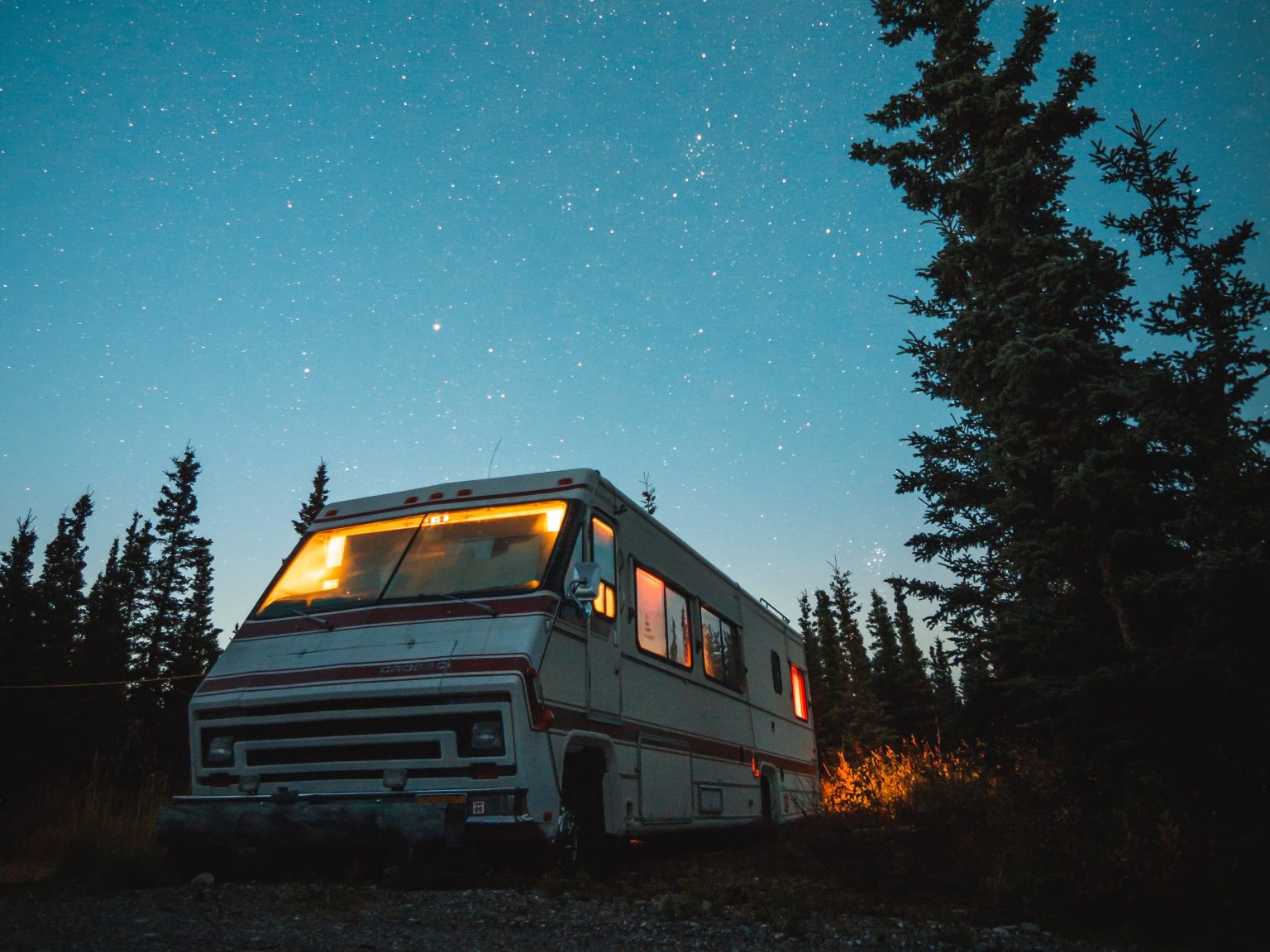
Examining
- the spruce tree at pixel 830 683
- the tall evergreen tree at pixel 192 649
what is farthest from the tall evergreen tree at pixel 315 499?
the spruce tree at pixel 830 683

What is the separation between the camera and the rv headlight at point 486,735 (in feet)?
17.9

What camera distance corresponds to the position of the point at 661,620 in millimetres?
8297

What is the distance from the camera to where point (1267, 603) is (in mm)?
6605

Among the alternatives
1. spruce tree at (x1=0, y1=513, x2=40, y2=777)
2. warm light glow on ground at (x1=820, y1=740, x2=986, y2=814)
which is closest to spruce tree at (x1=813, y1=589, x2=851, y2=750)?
warm light glow on ground at (x1=820, y1=740, x2=986, y2=814)

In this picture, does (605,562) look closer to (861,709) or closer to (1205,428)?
(1205,428)

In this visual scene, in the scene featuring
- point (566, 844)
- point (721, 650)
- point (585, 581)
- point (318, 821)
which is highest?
point (585, 581)

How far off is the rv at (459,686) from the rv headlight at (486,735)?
0.04 ft

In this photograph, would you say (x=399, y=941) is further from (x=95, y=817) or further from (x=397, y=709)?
(x=95, y=817)

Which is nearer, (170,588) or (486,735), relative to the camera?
(486,735)

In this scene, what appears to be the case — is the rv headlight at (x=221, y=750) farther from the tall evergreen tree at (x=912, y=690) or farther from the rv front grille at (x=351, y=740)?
the tall evergreen tree at (x=912, y=690)

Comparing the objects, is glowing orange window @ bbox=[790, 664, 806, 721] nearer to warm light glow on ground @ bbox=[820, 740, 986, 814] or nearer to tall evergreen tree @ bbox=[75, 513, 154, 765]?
warm light glow on ground @ bbox=[820, 740, 986, 814]

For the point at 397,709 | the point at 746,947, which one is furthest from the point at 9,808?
the point at 746,947

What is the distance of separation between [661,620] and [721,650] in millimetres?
1918

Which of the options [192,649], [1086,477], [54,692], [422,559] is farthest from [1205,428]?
[192,649]
